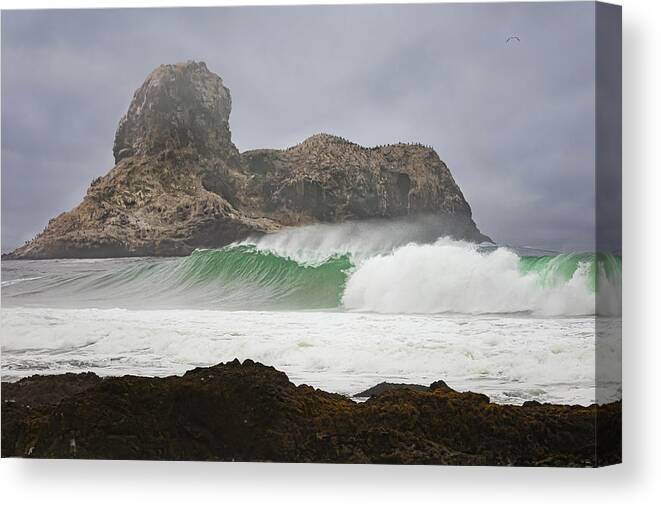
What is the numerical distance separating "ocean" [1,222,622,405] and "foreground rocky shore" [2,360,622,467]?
0.11m

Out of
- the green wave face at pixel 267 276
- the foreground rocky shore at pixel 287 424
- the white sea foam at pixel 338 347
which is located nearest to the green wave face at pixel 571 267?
the white sea foam at pixel 338 347

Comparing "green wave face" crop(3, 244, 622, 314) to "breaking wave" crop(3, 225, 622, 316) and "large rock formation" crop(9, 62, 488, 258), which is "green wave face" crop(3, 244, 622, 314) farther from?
"large rock formation" crop(9, 62, 488, 258)

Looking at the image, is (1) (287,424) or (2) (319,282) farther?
(2) (319,282)

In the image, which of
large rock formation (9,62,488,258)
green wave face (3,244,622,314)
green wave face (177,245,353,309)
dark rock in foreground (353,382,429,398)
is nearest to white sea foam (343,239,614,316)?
green wave face (3,244,622,314)

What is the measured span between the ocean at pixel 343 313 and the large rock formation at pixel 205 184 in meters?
0.13

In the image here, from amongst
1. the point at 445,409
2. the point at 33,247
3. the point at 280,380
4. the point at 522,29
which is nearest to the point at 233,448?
the point at 280,380

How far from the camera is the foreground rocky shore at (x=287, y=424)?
701 cm

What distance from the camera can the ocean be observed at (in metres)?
7.11

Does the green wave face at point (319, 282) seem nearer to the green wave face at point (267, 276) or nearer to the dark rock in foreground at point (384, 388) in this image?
the green wave face at point (267, 276)

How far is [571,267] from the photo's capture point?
23.4 ft

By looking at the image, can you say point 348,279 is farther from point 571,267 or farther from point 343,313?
point 571,267

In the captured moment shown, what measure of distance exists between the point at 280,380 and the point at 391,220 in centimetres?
133

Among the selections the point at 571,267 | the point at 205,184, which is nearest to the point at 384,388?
the point at 571,267

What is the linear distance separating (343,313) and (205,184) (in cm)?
136
